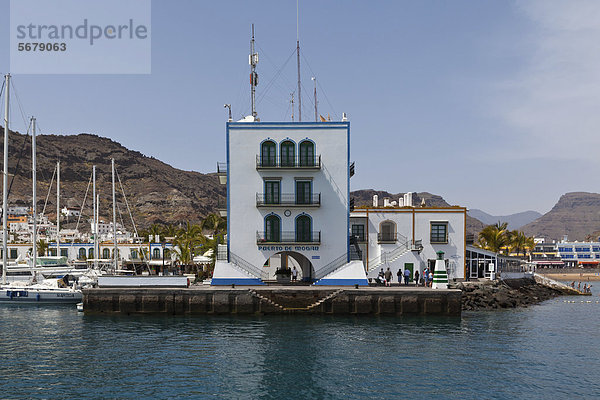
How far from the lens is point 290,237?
45000 mm

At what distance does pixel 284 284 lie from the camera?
146 ft

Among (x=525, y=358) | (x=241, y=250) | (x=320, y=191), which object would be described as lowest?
(x=525, y=358)

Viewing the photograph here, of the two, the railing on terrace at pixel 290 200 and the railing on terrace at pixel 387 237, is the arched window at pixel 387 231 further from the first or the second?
the railing on terrace at pixel 290 200

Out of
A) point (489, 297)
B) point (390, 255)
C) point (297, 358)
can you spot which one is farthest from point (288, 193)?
point (489, 297)

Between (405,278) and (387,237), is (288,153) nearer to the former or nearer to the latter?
(405,278)

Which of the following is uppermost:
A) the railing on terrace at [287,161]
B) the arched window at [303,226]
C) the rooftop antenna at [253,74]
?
the rooftop antenna at [253,74]

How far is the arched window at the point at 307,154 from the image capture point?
4497 cm

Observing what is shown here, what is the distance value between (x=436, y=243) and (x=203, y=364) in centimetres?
3191

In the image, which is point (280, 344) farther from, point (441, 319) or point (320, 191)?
point (320, 191)

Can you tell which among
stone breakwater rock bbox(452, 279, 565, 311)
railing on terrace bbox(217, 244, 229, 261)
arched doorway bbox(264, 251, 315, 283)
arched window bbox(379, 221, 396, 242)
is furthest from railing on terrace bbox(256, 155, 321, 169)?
stone breakwater rock bbox(452, 279, 565, 311)

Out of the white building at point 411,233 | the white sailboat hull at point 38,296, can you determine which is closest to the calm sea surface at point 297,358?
the white sailboat hull at point 38,296

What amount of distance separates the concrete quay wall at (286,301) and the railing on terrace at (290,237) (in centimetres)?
565

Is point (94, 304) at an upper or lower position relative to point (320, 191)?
lower

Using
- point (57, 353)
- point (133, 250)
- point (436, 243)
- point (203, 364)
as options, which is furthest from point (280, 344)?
point (133, 250)
